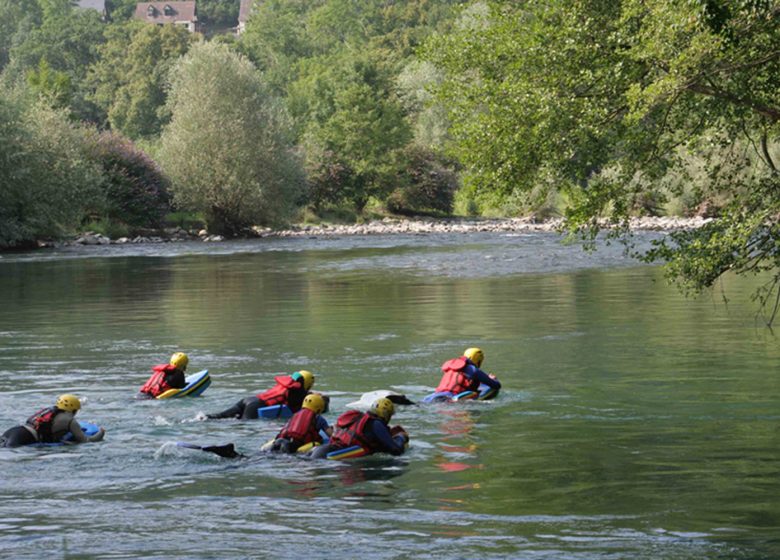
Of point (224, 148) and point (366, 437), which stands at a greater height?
point (224, 148)

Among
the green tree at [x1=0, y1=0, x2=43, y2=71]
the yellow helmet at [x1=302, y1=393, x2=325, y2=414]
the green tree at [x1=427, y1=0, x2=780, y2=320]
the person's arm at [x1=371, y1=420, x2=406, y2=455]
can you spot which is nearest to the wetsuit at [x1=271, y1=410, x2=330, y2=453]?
the yellow helmet at [x1=302, y1=393, x2=325, y2=414]

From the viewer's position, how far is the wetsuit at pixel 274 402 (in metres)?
20.6

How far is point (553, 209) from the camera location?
3457 inches

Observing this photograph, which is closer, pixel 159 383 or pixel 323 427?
pixel 323 427

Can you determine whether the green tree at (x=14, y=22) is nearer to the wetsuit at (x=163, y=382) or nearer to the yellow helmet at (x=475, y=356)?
the wetsuit at (x=163, y=382)

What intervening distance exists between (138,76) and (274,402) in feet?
396

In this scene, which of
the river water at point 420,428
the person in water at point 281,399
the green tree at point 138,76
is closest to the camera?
the river water at point 420,428

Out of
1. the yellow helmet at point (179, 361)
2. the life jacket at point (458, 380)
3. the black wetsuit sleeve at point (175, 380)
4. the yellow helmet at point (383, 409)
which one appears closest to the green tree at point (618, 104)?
the life jacket at point (458, 380)

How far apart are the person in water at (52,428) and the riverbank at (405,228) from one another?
176 feet

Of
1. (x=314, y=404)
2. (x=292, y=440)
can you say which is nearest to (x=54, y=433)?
(x=292, y=440)

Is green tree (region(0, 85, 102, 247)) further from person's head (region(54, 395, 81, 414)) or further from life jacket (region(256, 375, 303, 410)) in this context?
person's head (region(54, 395, 81, 414))

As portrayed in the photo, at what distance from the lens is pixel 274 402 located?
68.0 ft

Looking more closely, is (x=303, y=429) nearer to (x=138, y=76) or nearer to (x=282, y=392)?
(x=282, y=392)

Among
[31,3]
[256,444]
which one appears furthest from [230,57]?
[31,3]
